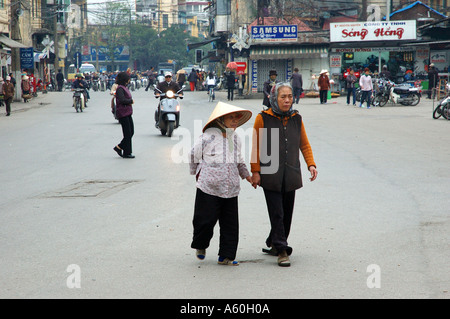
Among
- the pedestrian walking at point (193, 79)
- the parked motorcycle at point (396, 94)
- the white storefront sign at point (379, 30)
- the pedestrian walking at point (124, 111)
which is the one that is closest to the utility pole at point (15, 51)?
the pedestrian walking at point (193, 79)

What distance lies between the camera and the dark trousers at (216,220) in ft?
18.3

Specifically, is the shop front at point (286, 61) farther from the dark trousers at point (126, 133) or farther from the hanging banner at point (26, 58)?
the dark trousers at point (126, 133)

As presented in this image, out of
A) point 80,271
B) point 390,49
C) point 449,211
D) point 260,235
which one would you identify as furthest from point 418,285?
point 390,49

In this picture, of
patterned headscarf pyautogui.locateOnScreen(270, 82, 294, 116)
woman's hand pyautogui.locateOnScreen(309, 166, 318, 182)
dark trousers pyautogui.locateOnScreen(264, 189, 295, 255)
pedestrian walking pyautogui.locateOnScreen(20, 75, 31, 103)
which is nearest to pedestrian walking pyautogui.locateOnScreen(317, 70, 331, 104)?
pedestrian walking pyautogui.locateOnScreen(20, 75, 31, 103)

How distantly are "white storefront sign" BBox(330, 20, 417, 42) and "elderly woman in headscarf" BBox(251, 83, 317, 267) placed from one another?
34.3 m

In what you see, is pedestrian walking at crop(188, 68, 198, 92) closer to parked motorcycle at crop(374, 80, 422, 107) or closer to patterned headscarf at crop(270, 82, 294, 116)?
parked motorcycle at crop(374, 80, 422, 107)

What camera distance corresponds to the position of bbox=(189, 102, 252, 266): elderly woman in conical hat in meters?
5.58

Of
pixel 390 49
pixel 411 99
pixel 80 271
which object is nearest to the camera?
pixel 80 271

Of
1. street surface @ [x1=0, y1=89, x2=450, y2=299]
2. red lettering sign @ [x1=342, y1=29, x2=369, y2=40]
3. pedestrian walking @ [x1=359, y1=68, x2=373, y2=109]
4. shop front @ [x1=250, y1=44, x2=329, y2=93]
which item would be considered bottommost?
street surface @ [x1=0, y1=89, x2=450, y2=299]

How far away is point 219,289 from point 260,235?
1.85 metres

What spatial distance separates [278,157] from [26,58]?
35534 millimetres

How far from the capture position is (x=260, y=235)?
261 inches

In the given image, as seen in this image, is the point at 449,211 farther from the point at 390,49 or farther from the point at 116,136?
the point at 390,49

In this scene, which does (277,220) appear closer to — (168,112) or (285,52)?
(168,112)
